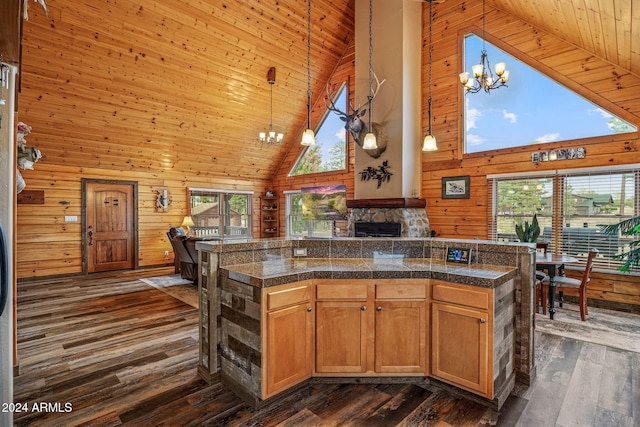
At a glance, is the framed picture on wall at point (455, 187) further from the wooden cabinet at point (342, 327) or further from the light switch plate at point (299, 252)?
the wooden cabinet at point (342, 327)

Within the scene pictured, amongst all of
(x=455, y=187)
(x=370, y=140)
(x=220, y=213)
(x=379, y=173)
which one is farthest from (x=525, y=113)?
(x=220, y=213)

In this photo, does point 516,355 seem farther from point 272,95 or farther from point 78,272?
point 78,272

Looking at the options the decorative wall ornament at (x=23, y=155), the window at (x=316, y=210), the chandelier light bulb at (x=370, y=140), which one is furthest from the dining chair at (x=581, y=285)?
the decorative wall ornament at (x=23, y=155)

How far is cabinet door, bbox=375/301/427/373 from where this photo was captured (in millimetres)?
2549

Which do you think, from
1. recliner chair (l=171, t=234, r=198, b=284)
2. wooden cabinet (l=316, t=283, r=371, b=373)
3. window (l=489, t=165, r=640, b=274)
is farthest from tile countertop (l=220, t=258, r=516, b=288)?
recliner chair (l=171, t=234, r=198, b=284)

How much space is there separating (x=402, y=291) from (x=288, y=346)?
958 mm

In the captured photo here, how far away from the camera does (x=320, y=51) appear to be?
743cm

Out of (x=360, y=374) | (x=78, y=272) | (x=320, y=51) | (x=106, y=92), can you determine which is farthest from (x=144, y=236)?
(x=360, y=374)

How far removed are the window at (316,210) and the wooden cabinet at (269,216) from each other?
476mm

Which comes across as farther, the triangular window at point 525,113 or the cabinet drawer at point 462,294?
the triangular window at point 525,113

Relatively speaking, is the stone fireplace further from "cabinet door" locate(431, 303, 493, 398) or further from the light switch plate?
"cabinet door" locate(431, 303, 493, 398)

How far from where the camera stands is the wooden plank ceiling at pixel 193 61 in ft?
15.2

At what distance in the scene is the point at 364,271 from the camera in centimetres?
253

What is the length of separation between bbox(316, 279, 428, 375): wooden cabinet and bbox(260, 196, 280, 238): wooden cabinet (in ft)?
24.7
